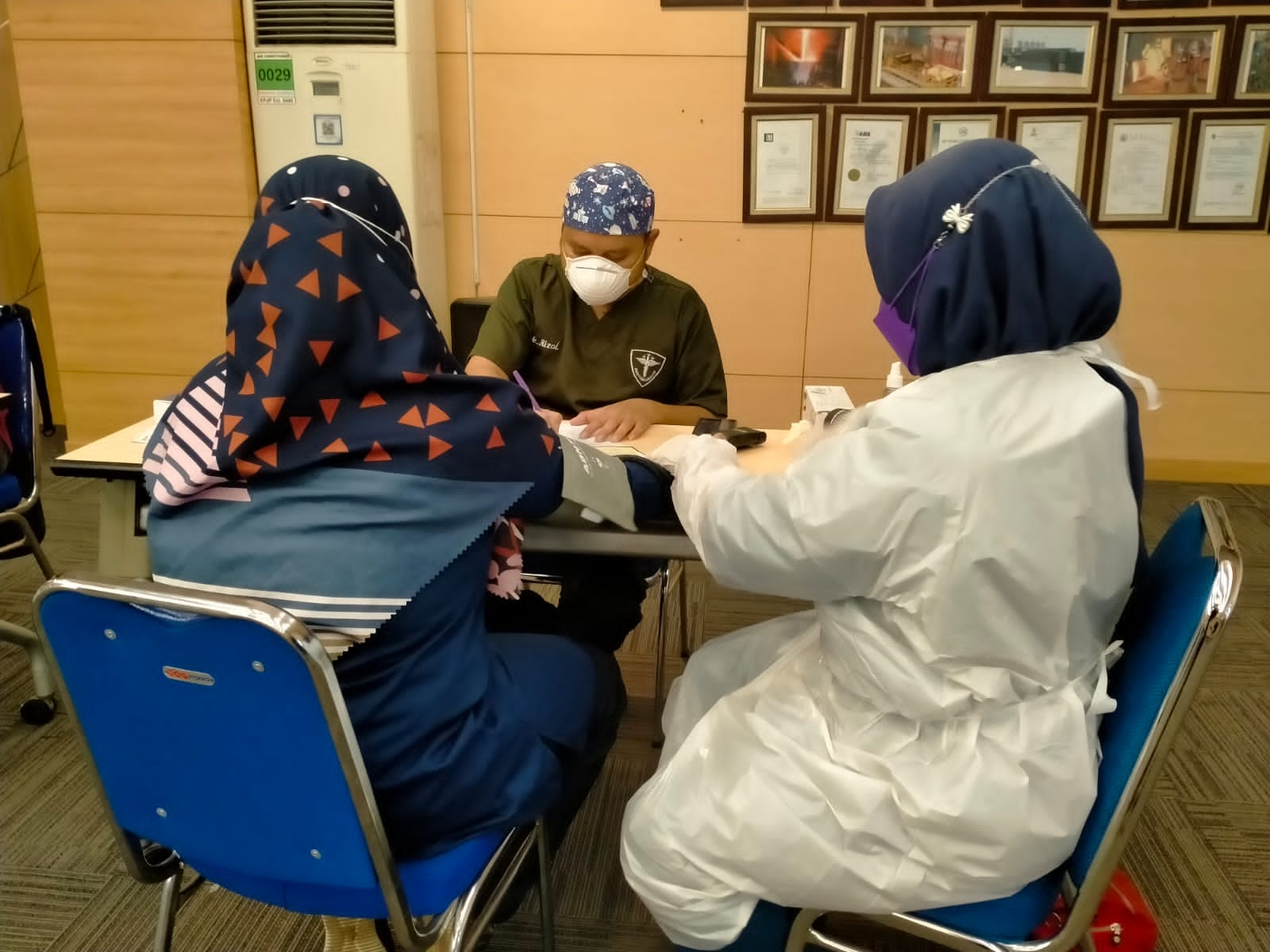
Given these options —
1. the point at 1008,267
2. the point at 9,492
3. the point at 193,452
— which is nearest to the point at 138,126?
the point at 9,492

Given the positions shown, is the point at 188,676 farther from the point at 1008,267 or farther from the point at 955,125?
→ the point at 955,125

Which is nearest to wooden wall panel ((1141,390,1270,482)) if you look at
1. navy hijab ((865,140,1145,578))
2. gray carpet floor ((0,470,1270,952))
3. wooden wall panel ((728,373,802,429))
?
wooden wall panel ((728,373,802,429))

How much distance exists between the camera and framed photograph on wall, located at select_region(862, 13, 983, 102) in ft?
10.7


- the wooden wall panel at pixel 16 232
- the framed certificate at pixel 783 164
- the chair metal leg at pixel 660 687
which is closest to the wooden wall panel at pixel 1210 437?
the framed certificate at pixel 783 164

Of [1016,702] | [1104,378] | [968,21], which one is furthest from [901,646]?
[968,21]

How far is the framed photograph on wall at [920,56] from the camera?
3.27 metres

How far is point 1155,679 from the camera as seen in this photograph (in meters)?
0.94

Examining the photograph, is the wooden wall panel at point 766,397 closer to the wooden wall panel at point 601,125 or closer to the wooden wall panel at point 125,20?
the wooden wall panel at point 601,125

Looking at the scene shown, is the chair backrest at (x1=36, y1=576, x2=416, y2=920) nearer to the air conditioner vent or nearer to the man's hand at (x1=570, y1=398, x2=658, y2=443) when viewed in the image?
the man's hand at (x1=570, y1=398, x2=658, y2=443)

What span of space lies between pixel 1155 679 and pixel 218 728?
887 mm

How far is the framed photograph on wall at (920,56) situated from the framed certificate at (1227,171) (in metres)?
0.83

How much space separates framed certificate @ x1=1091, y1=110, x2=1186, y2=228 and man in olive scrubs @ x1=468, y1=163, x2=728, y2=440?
2041 millimetres

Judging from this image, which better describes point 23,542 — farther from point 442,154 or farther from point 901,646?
point 442,154

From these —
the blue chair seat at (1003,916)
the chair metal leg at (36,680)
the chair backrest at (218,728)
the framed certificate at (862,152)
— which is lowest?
the chair metal leg at (36,680)
